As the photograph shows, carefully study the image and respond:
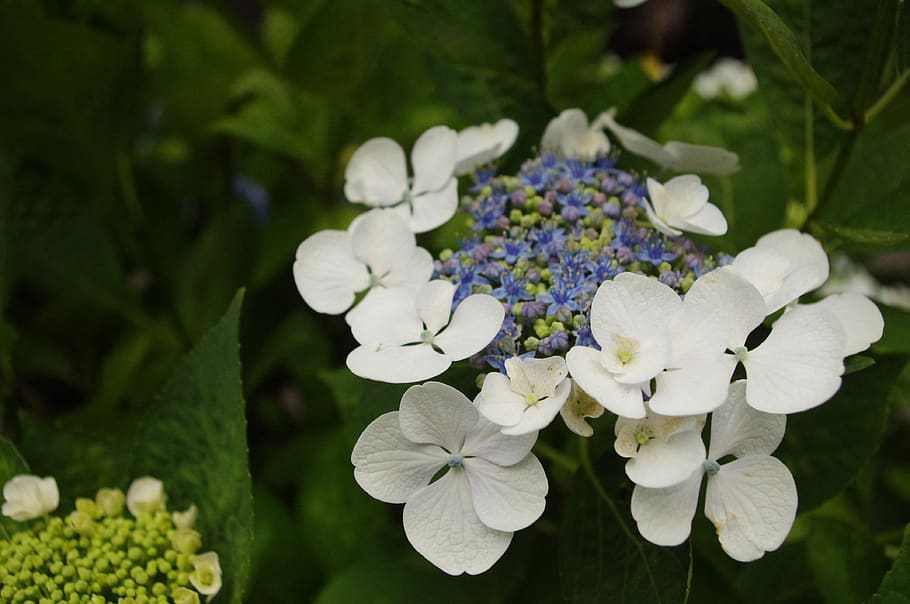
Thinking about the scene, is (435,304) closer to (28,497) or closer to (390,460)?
(390,460)

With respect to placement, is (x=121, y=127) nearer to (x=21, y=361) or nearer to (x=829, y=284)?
(x=21, y=361)

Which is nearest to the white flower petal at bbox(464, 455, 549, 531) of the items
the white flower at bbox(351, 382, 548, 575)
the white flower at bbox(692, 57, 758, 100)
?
the white flower at bbox(351, 382, 548, 575)

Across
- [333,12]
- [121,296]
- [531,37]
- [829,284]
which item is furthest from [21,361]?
[829,284]

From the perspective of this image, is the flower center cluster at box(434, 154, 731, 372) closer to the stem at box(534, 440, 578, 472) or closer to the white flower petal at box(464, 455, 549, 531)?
the white flower petal at box(464, 455, 549, 531)

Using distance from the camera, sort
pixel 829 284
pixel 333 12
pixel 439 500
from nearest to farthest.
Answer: pixel 439 500 → pixel 333 12 → pixel 829 284

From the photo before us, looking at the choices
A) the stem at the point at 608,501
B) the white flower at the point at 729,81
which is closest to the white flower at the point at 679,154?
the stem at the point at 608,501

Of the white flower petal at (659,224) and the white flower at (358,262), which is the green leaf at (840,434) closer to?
the white flower petal at (659,224)

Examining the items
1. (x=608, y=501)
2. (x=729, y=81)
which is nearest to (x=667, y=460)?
(x=608, y=501)
